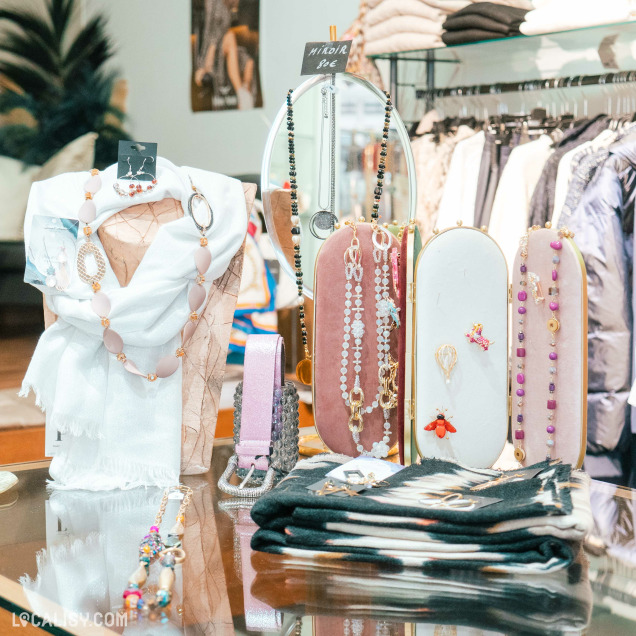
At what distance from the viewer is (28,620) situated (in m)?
0.74

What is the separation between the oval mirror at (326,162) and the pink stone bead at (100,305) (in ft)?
1.29

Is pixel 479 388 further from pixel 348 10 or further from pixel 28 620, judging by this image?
pixel 348 10

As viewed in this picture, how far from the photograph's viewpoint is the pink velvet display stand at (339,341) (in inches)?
45.5

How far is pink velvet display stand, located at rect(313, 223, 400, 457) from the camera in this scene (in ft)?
3.79

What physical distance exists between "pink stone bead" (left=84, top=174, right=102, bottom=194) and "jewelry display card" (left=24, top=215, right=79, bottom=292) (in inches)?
2.2

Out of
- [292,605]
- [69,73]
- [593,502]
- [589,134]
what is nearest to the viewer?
[292,605]

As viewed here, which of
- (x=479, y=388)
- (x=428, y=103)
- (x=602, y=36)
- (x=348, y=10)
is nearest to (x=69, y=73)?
(x=348, y=10)

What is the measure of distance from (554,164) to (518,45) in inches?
20.7

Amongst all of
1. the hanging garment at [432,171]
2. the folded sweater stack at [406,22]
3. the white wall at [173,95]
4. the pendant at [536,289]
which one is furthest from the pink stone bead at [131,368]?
the white wall at [173,95]

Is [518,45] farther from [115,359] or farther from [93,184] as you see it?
[115,359]

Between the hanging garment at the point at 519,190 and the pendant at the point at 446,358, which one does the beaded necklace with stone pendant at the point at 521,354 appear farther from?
the hanging garment at the point at 519,190

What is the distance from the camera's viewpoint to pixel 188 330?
3.97 ft

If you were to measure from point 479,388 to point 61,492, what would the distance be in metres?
0.60
